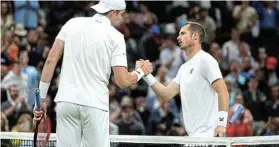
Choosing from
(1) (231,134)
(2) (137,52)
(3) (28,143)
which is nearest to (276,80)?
(2) (137,52)

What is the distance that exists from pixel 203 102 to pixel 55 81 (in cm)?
1032

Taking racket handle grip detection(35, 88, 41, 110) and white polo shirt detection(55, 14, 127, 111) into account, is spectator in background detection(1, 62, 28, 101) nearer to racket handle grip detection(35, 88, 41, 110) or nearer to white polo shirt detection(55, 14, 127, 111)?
racket handle grip detection(35, 88, 41, 110)

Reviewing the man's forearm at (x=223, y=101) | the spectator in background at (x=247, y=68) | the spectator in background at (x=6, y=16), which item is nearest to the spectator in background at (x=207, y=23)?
the spectator in background at (x=247, y=68)

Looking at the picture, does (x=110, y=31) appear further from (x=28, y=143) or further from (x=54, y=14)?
(x=54, y=14)

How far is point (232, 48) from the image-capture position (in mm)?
23141

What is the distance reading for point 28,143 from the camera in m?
11.8

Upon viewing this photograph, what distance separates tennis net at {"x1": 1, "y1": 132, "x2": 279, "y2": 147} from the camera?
1096 centimetres

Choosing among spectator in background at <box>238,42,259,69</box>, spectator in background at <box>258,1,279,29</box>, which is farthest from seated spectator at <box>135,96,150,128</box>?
spectator in background at <box>258,1,279,29</box>

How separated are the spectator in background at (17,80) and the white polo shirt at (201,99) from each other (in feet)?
29.9

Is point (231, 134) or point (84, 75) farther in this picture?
point (231, 134)

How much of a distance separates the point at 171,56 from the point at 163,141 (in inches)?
429

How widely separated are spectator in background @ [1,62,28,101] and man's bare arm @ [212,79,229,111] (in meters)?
9.44

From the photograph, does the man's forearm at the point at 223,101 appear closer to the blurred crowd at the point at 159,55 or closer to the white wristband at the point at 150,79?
the white wristband at the point at 150,79

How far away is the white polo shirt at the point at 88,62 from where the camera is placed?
372 inches
